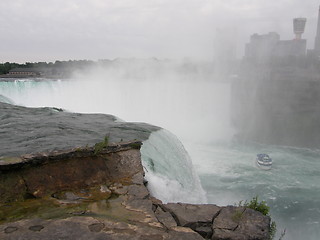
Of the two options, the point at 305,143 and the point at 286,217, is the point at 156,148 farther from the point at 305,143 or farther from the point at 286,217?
the point at 305,143

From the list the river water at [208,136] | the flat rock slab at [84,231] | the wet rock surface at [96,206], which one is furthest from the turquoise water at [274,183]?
the flat rock slab at [84,231]

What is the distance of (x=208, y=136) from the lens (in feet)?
→ 121

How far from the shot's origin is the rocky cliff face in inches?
151

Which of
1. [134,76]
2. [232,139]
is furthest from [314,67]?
[134,76]

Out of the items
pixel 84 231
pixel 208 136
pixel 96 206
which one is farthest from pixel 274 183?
pixel 84 231

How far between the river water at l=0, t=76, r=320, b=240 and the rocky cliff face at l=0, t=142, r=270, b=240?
1.40 meters

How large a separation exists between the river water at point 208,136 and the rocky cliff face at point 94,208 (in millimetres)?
1396

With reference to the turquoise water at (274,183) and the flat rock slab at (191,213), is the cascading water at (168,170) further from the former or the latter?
the turquoise water at (274,183)

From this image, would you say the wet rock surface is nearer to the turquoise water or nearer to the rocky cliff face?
the rocky cliff face

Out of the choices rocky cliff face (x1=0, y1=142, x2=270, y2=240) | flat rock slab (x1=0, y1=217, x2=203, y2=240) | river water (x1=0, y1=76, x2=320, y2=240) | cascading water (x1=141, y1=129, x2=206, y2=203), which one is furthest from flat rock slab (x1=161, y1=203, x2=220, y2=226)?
river water (x1=0, y1=76, x2=320, y2=240)

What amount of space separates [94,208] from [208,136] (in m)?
33.1

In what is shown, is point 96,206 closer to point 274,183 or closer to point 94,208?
point 94,208

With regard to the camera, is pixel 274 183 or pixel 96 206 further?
pixel 274 183

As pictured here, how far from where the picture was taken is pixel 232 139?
123 feet
